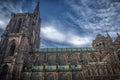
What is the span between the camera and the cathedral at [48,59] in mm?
39219

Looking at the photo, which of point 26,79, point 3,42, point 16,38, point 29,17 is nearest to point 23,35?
point 16,38

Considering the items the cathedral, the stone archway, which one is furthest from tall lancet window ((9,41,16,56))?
the stone archway

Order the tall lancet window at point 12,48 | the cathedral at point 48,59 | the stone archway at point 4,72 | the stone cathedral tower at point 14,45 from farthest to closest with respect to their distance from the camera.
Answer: the tall lancet window at point 12,48 < the stone cathedral tower at point 14,45 < the stone archway at point 4,72 < the cathedral at point 48,59

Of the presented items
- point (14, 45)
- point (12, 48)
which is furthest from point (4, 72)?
point (14, 45)

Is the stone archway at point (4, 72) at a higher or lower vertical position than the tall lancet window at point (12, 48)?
lower

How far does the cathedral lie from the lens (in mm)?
39219

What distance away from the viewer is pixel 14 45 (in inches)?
1859

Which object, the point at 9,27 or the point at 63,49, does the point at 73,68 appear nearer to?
the point at 63,49

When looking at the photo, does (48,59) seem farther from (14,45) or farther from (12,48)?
(12,48)

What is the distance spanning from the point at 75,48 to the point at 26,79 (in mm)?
28150

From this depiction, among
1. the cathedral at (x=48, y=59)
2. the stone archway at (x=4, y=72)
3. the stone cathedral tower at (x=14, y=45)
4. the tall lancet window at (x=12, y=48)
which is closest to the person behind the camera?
the cathedral at (x=48, y=59)

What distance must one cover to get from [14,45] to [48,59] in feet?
52.3

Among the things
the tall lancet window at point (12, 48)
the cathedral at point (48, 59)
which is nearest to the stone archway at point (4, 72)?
the cathedral at point (48, 59)

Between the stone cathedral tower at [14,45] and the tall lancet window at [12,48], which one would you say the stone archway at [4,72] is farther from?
the tall lancet window at [12,48]
